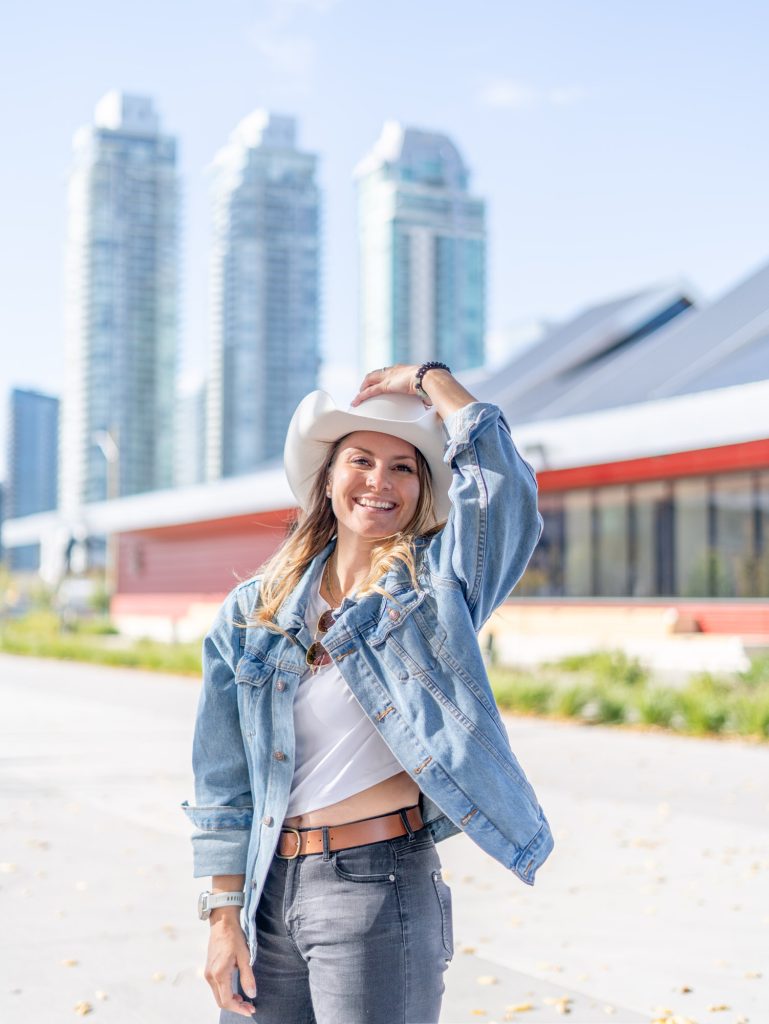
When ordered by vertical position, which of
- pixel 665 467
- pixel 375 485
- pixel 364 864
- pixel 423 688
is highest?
pixel 665 467

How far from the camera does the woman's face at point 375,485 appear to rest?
2441 mm

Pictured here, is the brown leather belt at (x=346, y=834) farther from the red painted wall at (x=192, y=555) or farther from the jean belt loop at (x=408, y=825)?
the red painted wall at (x=192, y=555)

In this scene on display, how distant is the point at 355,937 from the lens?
214 cm

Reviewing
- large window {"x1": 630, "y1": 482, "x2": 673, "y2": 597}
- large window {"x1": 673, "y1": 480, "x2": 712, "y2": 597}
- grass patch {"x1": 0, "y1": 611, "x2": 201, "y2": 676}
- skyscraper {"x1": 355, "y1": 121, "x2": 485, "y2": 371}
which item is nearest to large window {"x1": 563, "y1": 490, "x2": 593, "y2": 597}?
large window {"x1": 630, "y1": 482, "x2": 673, "y2": 597}

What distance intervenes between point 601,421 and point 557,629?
5.52m

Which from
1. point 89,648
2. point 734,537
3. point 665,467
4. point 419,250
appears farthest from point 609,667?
point 419,250

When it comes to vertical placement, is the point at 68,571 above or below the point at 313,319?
below

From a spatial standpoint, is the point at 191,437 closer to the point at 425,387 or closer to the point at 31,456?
the point at 31,456

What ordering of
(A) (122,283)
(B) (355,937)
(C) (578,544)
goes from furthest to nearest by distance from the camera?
(A) (122,283) → (C) (578,544) → (B) (355,937)

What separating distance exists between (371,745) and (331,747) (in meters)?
0.08

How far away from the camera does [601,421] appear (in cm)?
2109

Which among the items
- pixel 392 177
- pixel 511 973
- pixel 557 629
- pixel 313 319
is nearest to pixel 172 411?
pixel 313 319

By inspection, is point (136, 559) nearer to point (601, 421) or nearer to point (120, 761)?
point (601, 421)

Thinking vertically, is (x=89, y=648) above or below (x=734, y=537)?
below
